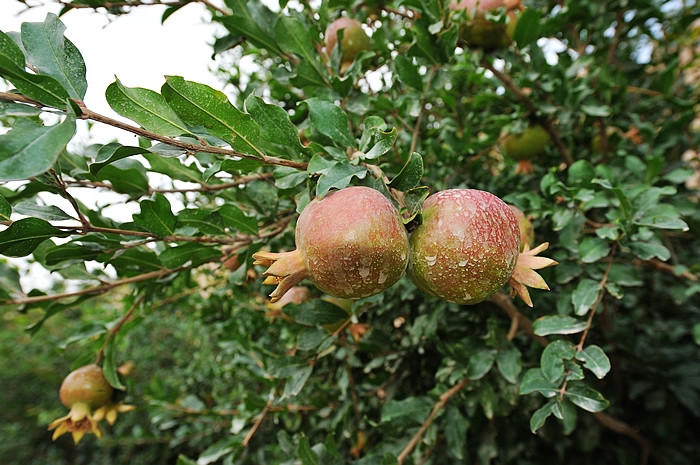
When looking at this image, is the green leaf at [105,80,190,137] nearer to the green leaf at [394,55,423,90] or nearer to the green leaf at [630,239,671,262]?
the green leaf at [394,55,423,90]

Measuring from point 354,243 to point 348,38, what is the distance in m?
0.60

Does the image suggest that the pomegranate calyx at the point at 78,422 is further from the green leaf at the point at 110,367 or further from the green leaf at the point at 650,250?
the green leaf at the point at 650,250

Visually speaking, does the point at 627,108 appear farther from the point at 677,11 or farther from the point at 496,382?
the point at 496,382

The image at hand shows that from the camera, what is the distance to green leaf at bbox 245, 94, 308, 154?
0.57 meters

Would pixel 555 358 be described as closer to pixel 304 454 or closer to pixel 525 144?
pixel 304 454

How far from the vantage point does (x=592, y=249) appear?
0.79 m

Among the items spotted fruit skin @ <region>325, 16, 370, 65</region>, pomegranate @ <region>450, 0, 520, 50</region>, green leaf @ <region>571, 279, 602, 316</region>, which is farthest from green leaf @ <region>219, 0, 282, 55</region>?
green leaf @ <region>571, 279, 602, 316</region>

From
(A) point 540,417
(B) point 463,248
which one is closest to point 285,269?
(B) point 463,248

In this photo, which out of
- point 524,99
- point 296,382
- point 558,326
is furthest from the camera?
point 524,99

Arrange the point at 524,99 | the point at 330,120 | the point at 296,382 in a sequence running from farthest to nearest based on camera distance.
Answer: the point at 524,99 < the point at 296,382 < the point at 330,120

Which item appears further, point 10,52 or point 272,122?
point 272,122

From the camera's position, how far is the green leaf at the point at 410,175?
0.54m

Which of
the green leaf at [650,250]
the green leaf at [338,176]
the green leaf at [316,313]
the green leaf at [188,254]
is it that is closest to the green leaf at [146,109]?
the green leaf at [338,176]

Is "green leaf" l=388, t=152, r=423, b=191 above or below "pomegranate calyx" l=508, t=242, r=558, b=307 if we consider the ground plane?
above
